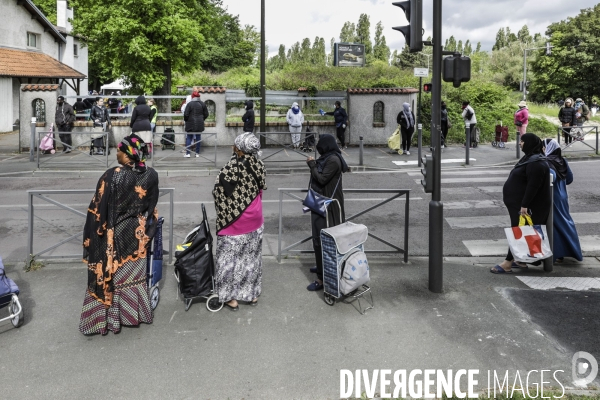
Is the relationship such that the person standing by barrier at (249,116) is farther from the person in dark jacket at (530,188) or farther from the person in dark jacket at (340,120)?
the person in dark jacket at (530,188)

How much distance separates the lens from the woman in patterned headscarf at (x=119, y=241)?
5289 mm

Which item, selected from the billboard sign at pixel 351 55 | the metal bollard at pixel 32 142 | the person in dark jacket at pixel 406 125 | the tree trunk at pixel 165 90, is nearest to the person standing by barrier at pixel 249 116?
the person in dark jacket at pixel 406 125

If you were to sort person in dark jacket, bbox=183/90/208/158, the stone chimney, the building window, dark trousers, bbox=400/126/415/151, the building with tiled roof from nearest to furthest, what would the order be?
person in dark jacket, bbox=183/90/208/158 < dark trousers, bbox=400/126/415/151 < the building with tiled roof < the building window < the stone chimney

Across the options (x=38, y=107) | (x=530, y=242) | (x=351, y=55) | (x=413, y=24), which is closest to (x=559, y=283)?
(x=530, y=242)

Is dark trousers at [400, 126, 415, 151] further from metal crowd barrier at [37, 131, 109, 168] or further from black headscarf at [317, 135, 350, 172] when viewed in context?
black headscarf at [317, 135, 350, 172]

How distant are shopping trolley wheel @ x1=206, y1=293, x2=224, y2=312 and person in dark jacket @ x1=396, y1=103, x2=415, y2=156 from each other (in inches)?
579

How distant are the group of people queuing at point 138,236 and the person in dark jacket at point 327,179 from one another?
719 millimetres

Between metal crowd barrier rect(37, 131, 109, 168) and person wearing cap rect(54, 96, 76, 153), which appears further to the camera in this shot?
person wearing cap rect(54, 96, 76, 153)

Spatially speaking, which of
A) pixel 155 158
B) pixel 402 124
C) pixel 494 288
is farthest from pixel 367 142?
pixel 494 288

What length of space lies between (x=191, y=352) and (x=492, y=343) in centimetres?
262

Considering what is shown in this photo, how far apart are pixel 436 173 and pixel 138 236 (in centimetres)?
314

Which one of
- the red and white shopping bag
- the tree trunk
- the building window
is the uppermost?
the building window

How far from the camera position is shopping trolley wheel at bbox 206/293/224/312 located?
19.6 ft

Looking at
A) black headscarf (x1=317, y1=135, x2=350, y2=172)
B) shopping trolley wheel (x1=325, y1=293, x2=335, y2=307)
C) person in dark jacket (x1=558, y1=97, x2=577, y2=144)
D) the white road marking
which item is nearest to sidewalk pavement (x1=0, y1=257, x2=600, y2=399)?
shopping trolley wheel (x1=325, y1=293, x2=335, y2=307)
